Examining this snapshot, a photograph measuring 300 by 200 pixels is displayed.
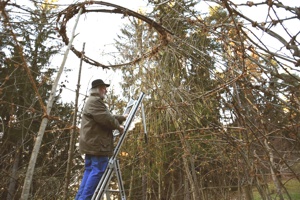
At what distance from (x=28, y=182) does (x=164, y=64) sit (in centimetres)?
252

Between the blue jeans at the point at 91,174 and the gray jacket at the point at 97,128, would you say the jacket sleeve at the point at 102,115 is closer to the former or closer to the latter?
the gray jacket at the point at 97,128

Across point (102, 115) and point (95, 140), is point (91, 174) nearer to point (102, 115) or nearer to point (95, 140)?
point (95, 140)

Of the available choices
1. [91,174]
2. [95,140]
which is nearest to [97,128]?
[95,140]

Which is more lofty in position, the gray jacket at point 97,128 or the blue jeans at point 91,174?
the gray jacket at point 97,128

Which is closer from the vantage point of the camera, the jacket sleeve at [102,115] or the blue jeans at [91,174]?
the blue jeans at [91,174]

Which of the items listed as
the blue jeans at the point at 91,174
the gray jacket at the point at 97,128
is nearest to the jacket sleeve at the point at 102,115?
the gray jacket at the point at 97,128

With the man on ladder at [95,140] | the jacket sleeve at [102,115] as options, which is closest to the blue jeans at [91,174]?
the man on ladder at [95,140]

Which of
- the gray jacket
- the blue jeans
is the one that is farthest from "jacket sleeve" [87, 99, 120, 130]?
the blue jeans

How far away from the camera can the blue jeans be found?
107 inches

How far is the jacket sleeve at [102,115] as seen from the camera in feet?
9.34

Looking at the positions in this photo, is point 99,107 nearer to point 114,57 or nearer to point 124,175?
point 114,57

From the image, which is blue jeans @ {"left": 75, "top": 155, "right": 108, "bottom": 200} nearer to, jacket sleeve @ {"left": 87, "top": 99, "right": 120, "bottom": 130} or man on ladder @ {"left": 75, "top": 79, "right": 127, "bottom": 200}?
man on ladder @ {"left": 75, "top": 79, "right": 127, "bottom": 200}

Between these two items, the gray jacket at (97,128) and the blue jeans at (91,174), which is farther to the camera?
the gray jacket at (97,128)

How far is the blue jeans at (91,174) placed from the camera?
2.71 m
